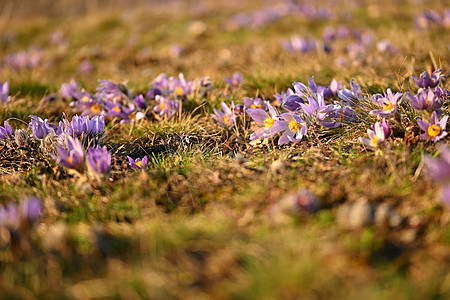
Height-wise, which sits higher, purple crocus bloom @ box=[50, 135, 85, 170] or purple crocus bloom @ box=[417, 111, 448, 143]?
purple crocus bloom @ box=[50, 135, 85, 170]

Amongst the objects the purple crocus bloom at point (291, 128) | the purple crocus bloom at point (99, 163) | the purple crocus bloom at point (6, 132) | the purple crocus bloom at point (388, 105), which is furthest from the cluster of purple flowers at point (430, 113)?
the purple crocus bloom at point (6, 132)

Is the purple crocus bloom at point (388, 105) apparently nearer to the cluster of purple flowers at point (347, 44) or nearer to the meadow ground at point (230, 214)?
the meadow ground at point (230, 214)

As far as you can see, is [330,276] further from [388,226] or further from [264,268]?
[388,226]

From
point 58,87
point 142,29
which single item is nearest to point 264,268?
point 58,87

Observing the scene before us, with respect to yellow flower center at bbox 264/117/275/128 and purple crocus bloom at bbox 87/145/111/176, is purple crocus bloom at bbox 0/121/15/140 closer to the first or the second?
purple crocus bloom at bbox 87/145/111/176

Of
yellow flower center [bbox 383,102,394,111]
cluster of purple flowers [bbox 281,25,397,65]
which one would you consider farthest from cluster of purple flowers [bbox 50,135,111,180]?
cluster of purple flowers [bbox 281,25,397,65]

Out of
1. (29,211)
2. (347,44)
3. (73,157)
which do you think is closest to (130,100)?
(73,157)
